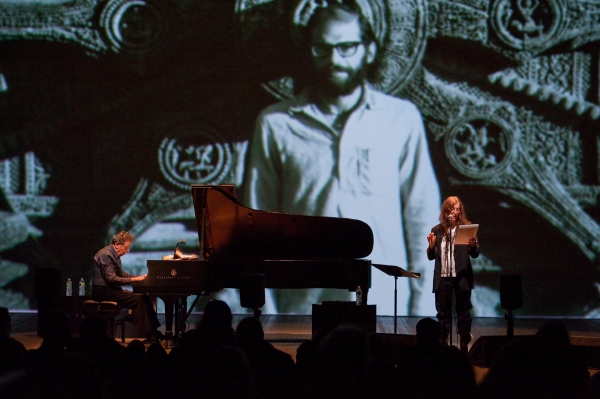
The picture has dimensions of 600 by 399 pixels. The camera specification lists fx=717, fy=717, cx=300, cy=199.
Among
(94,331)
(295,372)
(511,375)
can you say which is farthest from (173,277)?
(511,375)

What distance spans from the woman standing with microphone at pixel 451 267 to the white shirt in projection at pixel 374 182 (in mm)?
2666

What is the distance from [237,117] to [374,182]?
199 centimetres

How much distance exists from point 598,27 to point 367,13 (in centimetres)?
299

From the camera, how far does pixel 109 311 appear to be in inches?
272

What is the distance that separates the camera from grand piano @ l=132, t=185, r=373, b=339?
21.3ft

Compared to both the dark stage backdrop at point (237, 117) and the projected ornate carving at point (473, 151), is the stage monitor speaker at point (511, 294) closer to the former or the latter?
the dark stage backdrop at point (237, 117)

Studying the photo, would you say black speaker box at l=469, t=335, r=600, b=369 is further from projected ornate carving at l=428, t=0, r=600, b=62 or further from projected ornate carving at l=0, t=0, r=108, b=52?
projected ornate carving at l=0, t=0, r=108, b=52

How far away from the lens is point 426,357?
3.45 m

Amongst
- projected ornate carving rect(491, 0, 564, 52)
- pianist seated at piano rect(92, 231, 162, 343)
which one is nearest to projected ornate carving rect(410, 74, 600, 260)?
projected ornate carving rect(491, 0, 564, 52)

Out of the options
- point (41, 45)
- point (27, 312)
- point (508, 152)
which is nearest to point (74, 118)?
point (41, 45)

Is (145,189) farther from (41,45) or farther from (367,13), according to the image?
(367,13)

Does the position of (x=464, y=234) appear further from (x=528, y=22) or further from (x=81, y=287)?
(x=81, y=287)

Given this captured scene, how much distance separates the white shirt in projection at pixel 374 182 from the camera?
9156mm

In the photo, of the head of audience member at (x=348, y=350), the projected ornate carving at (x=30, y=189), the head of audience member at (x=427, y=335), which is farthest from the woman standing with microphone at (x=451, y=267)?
the projected ornate carving at (x=30, y=189)
